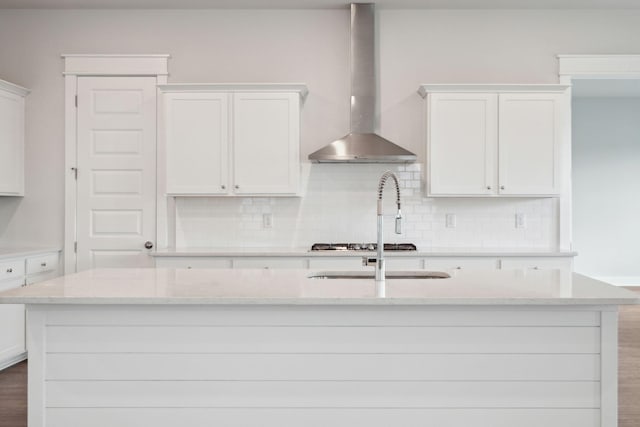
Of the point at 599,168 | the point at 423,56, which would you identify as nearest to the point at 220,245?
the point at 423,56

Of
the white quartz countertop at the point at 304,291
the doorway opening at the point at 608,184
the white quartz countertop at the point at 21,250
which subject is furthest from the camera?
the doorway opening at the point at 608,184

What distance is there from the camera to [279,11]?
4.88 m

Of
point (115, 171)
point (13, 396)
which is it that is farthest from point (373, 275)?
point (115, 171)

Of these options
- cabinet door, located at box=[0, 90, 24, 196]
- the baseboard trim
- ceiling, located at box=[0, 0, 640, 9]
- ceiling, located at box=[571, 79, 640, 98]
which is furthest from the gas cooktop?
ceiling, located at box=[571, 79, 640, 98]

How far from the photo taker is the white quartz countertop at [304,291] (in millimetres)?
2117

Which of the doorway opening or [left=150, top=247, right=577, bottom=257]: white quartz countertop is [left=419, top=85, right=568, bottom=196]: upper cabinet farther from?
the doorway opening

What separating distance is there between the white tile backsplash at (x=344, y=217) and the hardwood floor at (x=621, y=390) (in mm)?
1182

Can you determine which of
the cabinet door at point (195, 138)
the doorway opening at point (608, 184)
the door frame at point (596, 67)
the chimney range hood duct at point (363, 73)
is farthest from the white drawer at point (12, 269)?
the doorway opening at point (608, 184)

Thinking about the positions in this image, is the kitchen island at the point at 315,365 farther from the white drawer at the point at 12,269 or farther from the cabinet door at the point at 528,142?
the cabinet door at the point at 528,142

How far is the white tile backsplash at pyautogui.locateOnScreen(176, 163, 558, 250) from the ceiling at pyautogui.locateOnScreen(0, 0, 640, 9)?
1440mm

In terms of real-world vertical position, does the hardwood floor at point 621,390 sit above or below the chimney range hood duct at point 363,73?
below

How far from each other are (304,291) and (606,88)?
7256mm

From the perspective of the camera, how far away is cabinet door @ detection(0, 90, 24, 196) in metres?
4.57

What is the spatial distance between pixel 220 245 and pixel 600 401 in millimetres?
3385
